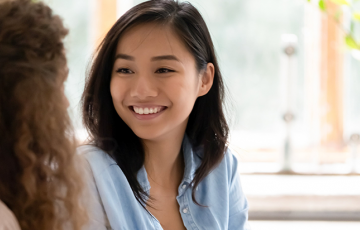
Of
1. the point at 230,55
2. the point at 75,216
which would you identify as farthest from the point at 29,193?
the point at 230,55

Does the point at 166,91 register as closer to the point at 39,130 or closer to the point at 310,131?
the point at 39,130

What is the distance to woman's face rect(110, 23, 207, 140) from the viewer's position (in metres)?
1.15

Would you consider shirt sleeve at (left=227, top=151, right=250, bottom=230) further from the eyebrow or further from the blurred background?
the blurred background

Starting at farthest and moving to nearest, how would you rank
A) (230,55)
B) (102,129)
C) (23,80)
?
(230,55), (102,129), (23,80)

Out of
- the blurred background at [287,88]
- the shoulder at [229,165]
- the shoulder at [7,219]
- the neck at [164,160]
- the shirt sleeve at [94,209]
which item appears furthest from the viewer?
the blurred background at [287,88]

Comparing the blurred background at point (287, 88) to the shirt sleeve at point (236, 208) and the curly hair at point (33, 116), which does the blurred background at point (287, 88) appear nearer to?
the shirt sleeve at point (236, 208)

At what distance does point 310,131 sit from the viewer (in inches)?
96.6

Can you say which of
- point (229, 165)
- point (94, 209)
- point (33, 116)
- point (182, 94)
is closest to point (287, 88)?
point (229, 165)

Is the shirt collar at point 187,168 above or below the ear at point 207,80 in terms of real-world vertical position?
below

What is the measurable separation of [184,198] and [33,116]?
0.71 m

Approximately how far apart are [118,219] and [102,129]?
28cm

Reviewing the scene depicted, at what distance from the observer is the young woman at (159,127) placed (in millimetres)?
1155

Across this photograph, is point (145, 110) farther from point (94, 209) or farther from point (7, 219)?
point (7, 219)

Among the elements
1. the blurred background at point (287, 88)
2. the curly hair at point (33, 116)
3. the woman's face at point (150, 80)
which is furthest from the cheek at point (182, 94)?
the blurred background at point (287, 88)
